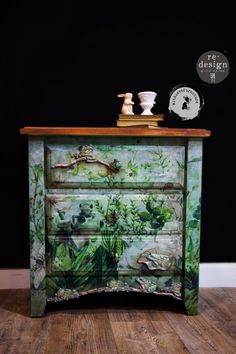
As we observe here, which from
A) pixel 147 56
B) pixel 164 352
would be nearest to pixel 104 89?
pixel 147 56

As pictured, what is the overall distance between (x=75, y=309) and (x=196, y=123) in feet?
4.80

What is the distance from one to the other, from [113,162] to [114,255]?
1.67 ft

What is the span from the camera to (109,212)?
2.33 m

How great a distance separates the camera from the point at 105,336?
2104 millimetres

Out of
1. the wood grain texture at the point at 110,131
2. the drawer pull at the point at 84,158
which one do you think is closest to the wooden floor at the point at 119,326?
the drawer pull at the point at 84,158

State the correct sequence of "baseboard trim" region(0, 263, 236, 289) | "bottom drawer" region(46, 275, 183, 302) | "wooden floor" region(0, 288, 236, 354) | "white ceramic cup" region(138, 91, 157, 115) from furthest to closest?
"baseboard trim" region(0, 263, 236, 289), "white ceramic cup" region(138, 91, 157, 115), "bottom drawer" region(46, 275, 183, 302), "wooden floor" region(0, 288, 236, 354)

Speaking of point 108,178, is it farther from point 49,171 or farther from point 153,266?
point 153,266

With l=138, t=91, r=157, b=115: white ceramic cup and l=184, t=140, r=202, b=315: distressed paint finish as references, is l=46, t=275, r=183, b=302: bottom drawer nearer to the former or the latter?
l=184, t=140, r=202, b=315: distressed paint finish

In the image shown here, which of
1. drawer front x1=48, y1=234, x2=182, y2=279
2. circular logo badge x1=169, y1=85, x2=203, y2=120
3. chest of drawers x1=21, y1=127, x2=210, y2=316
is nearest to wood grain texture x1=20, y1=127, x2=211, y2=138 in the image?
chest of drawers x1=21, y1=127, x2=210, y2=316

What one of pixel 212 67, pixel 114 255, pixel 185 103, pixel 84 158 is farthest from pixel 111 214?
pixel 212 67

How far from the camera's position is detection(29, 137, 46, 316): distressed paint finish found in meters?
2.29

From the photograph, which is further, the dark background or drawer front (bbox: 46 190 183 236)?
the dark background

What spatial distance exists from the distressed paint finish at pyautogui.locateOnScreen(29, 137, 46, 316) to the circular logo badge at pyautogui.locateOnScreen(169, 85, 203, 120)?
108 cm

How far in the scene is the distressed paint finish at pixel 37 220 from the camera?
2.29m
